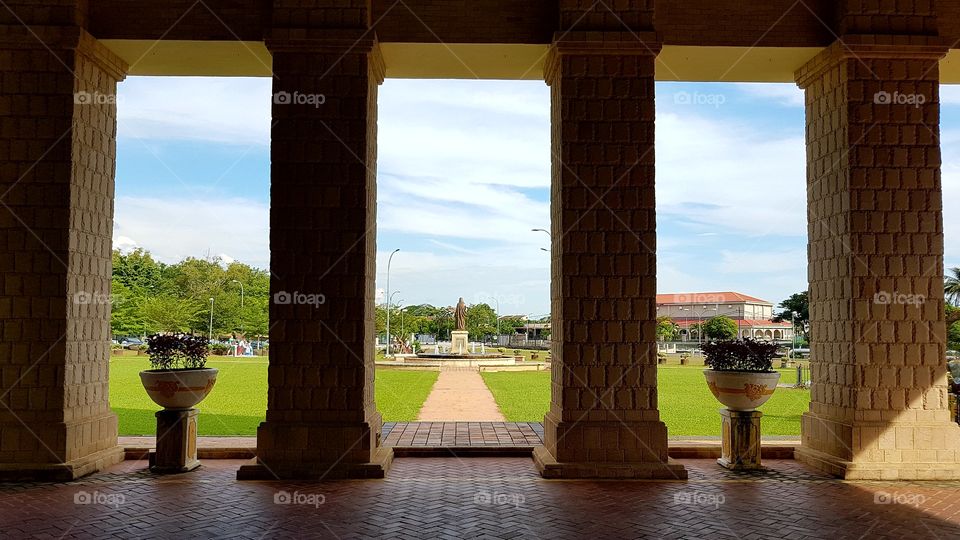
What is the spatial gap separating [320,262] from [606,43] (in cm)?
394

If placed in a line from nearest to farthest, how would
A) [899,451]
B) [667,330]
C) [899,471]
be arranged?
[899,471] → [899,451] → [667,330]

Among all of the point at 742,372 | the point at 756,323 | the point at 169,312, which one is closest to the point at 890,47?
the point at 742,372

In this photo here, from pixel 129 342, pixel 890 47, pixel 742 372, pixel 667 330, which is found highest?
pixel 890 47

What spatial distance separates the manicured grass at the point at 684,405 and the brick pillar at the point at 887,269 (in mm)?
3314

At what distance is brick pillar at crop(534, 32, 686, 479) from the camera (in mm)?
7098

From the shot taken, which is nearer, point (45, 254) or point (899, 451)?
point (45, 254)

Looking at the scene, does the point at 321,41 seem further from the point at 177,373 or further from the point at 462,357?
the point at 462,357

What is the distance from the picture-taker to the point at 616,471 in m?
6.95

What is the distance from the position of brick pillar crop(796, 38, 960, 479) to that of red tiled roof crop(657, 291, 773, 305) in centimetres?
3869

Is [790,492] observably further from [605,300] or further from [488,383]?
[488,383]

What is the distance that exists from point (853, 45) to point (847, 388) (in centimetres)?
382

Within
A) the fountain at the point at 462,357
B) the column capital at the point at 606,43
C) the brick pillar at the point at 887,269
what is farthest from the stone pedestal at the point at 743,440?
the fountain at the point at 462,357

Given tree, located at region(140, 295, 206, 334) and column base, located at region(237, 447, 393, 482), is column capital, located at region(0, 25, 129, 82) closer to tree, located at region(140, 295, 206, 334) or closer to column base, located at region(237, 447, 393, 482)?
column base, located at region(237, 447, 393, 482)

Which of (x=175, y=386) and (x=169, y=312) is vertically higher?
(x=169, y=312)
